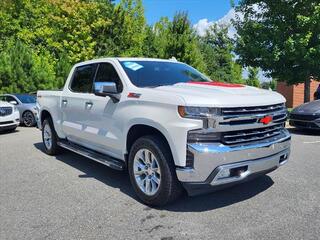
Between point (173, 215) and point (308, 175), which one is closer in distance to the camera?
point (173, 215)

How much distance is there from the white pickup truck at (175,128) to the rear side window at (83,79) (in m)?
0.13

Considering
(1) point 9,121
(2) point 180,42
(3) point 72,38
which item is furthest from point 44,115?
(3) point 72,38

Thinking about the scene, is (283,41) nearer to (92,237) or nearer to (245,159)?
(245,159)

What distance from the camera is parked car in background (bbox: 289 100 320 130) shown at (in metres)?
10.5

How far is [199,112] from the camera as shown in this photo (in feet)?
13.8

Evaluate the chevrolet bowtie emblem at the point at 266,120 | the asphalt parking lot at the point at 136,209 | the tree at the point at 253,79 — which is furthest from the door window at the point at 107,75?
the tree at the point at 253,79

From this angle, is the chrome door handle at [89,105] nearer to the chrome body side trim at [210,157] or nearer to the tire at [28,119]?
the chrome body side trim at [210,157]

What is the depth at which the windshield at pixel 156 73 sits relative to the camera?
5445mm

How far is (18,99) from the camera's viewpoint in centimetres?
1486

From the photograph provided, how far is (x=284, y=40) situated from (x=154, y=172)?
44.1ft

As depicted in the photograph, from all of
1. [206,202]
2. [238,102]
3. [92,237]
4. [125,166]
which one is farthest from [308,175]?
[92,237]

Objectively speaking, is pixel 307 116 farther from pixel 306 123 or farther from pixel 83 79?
pixel 83 79

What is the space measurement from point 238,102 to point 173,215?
152cm

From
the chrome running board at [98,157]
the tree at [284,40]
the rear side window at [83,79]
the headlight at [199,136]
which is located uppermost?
the tree at [284,40]
